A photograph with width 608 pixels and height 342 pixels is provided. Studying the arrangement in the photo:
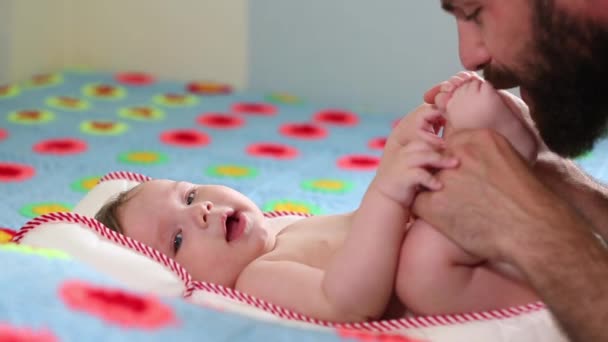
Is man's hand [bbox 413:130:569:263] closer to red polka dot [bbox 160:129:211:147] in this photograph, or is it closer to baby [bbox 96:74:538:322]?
baby [bbox 96:74:538:322]

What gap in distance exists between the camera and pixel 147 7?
296 centimetres

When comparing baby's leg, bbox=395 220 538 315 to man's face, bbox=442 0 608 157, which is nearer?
baby's leg, bbox=395 220 538 315

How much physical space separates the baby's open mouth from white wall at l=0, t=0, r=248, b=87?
5.16 feet

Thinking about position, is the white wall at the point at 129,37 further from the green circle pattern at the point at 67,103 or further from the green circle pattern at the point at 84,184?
the green circle pattern at the point at 84,184

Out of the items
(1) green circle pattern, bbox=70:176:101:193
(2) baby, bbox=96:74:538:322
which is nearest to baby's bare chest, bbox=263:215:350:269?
(2) baby, bbox=96:74:538:322

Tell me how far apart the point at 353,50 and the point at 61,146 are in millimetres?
923

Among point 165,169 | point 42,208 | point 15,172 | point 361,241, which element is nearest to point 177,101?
point 165,169

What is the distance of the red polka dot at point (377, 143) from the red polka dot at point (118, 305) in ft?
4.65

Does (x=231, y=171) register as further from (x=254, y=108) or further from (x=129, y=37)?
(x=129, y=37)

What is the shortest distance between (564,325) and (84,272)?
555 mm

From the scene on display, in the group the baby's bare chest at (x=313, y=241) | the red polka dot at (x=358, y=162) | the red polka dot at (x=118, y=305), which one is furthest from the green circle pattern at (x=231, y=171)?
the red polka dot at (x=118, y=305)

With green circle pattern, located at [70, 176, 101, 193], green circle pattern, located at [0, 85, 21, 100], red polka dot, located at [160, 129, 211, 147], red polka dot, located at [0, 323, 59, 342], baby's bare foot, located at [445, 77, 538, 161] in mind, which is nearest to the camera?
red polka dot, located at [0, 323, 59, 342]

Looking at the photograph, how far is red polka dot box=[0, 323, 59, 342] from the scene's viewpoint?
90cm

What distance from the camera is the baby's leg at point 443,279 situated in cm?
107
